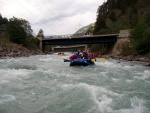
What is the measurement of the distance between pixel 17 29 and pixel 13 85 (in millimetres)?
56925

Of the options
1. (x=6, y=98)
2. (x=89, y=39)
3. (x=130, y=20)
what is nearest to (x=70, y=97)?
(x=6, y=98)

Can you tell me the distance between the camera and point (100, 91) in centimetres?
1305

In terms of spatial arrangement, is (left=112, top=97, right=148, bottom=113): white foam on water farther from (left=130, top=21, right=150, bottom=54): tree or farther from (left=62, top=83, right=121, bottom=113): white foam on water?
(left=130, top=21, right=150, bottom=54): tree

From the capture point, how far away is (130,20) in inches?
2864

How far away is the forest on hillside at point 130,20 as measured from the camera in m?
43.1

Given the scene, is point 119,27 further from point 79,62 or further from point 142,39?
point 79,62

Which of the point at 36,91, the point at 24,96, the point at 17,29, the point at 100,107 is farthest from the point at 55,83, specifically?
the point at 17,29

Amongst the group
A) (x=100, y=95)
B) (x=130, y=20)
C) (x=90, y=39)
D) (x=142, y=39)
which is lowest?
(x=100, y=95)

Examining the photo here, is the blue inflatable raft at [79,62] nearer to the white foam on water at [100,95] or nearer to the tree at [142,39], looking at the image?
the white foam on water at [100,95]

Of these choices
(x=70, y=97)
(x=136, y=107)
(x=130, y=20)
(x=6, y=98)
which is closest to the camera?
(x=136, y=107)

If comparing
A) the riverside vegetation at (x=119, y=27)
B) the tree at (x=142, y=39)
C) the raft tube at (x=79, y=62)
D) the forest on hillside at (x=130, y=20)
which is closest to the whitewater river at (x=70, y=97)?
the raft tube at (x=79, y=62)

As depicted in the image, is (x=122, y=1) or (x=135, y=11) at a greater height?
(x=122, y=1)

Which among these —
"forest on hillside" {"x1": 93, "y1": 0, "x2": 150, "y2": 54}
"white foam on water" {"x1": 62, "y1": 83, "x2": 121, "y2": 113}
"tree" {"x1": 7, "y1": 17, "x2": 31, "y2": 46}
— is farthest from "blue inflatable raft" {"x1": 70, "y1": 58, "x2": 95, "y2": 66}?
"tree" {"x1": 7, "y1": 17, "x2": 31, "y2": 46}

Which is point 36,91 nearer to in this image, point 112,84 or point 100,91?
point 100,91
